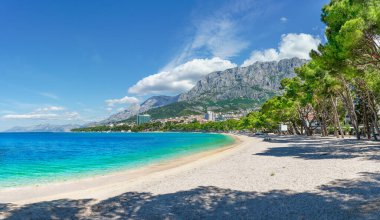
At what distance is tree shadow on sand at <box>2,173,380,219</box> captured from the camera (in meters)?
8.48

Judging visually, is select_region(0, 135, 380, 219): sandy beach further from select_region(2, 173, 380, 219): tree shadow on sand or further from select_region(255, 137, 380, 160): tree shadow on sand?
select_region(255, 137, 380, 160): tree shadow on sand

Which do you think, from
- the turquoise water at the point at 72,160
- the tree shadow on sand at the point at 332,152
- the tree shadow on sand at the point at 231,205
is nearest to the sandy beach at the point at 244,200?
the tree shadow on sand at the point at 231,205

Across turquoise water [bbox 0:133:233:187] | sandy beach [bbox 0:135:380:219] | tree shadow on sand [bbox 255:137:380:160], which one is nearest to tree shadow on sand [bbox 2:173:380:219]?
sandy beach [bbox 0:135:380:219]

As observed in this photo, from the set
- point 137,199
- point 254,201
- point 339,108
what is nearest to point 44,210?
point 137,199

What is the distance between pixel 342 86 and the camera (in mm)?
43531

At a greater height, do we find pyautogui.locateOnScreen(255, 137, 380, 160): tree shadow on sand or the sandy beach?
pyautogui.locateOnScreen(255, 137, 380, 160): tree shadow on sand

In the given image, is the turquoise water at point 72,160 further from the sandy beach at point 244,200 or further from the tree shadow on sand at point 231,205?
the tree shadow on sand at point 231,205

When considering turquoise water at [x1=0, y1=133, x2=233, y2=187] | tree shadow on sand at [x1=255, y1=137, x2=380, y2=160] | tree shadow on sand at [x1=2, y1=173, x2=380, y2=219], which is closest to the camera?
tree shadow on sand at [x1=2, y1=173, x2=380, y2=219]

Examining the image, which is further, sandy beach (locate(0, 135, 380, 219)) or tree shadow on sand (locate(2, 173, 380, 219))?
sandy beach (locate(0, 135, 380, 219))

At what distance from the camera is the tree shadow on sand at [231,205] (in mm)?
8477

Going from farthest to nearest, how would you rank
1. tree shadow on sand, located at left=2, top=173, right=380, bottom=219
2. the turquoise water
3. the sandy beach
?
the turquoise water < the sandy beach < tree shadow on sand, located at left=2, top=173, right=380, bottom=219

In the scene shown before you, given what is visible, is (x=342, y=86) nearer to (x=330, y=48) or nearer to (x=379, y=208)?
(x=330, y=48)

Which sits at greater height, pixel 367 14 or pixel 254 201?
pixel 367 14

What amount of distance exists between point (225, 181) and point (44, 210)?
790 cm
